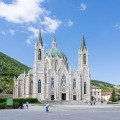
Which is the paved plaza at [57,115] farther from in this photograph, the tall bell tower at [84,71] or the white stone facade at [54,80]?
the tall bell tower at [84,71]

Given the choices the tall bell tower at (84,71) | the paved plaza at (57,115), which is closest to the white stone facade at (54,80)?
the tall bell tower at (84,71)

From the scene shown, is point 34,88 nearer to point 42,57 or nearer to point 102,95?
point 42,57

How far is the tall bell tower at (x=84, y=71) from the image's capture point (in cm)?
11129

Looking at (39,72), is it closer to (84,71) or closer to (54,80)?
(54,80)

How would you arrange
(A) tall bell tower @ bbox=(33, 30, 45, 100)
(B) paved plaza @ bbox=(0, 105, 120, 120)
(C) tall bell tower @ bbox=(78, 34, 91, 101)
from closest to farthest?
(B) paved plaza @ bbox=(0, 105, 120, 120) → (A) tall bell tower @ bbox=(33, 30, 45, 100) → (C) tall bell tower @ bbox=(78, 34, 91, 101)

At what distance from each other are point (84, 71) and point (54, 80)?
9.93m

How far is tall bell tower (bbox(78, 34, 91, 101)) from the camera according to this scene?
11129cm

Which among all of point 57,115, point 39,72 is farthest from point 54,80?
point 57,115

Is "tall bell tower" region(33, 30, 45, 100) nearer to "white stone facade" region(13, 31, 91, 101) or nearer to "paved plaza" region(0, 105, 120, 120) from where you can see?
"white stone facade" region(13, 31, 91, 101)

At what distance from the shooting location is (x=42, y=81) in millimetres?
107000

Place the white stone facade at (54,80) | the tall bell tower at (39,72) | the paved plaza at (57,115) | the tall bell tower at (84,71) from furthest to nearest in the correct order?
the tall bell tower at (84,71), the white stone facade at (54,80), the tall bell tower at (39,72), the paved plaza at (57,115)

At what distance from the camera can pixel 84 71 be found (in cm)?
11350

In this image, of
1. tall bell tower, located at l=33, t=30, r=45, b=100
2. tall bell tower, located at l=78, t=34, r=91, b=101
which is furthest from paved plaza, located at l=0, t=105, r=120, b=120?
tall bell tower, located at l=78, t=34, r=91, b=101

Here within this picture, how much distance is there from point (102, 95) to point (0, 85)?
73.3m
